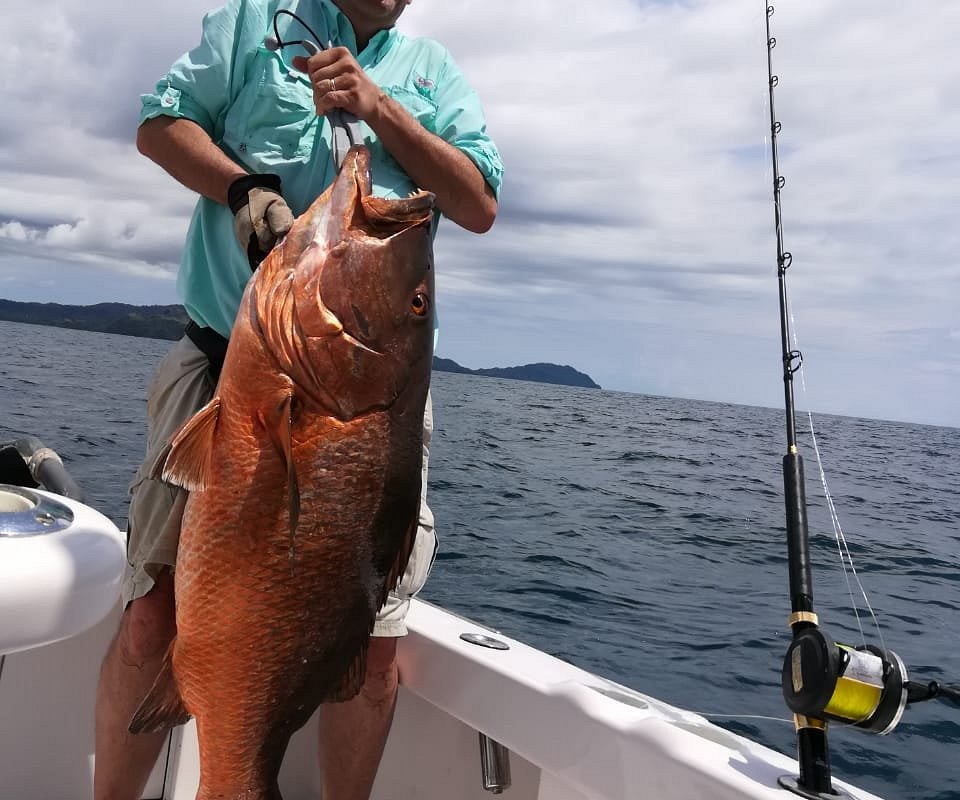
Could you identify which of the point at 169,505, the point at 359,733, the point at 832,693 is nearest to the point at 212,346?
the point at 169,505

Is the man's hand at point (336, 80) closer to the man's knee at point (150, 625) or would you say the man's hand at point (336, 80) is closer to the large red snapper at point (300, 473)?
the large red snapper at point (300, 473)

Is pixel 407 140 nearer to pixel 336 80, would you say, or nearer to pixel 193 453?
pixel 336 80

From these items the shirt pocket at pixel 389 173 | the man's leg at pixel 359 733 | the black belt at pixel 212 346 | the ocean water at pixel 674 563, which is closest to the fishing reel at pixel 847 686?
the ocean water at pixel 674 563

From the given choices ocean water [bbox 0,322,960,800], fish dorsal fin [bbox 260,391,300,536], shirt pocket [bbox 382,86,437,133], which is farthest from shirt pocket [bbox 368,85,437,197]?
ocean water [bbox 0,322,960,800]

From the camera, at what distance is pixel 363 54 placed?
8.10 ft

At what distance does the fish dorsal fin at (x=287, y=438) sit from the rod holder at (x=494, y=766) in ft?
4.81

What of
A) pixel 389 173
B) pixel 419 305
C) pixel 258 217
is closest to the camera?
pixel 419 305

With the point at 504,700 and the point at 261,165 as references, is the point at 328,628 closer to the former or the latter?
the point at 504,700

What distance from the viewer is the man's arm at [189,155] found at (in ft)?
6.86

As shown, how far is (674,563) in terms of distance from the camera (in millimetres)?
11781

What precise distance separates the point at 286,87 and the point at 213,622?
1.37 meters

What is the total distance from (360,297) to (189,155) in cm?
83

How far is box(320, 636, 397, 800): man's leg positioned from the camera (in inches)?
99.3

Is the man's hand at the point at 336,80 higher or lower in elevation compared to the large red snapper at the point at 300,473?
higher
